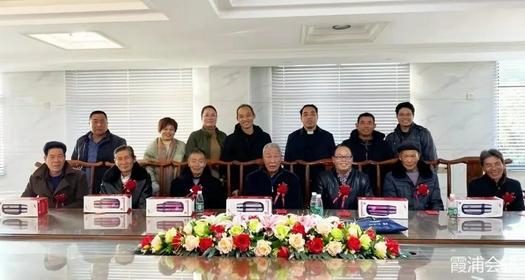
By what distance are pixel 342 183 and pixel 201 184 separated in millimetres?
915

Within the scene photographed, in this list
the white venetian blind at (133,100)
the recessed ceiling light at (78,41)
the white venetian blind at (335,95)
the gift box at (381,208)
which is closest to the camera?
the gift box at (381,208)

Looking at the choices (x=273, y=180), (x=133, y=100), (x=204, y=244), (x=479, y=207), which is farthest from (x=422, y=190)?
(x=133, y=100)

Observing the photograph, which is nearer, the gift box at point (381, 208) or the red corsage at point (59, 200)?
the gift box at point (381, 208)

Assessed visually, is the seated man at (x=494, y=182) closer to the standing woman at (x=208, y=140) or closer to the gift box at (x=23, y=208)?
the standing woman at (x=208, y=140)

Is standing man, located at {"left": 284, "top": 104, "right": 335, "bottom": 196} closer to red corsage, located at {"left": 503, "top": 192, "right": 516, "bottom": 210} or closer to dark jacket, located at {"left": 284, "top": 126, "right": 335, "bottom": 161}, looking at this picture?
dark jacket, located at {"left": 284, "top": 126, "right": 335, "bottom": 161}

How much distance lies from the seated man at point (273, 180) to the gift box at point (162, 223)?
69 cm

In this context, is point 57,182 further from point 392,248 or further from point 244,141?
point 392,248

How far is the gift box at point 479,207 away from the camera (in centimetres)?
234

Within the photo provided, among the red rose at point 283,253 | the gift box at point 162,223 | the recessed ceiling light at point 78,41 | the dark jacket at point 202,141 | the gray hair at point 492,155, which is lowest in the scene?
the gift box at point 162,223

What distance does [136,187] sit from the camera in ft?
9.42

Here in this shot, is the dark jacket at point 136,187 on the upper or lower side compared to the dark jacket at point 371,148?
lower

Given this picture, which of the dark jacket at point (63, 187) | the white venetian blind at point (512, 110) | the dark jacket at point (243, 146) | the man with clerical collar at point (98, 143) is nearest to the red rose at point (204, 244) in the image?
the dark jacket at point (63, 187)

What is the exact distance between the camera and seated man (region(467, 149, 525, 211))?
2.78 metres

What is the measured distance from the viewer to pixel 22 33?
3.68m
